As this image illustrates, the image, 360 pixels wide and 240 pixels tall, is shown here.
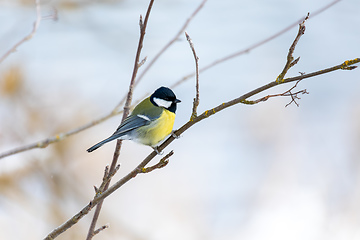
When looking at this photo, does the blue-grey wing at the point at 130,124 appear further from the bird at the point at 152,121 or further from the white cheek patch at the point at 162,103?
the white cheek patch at the point at 162,103

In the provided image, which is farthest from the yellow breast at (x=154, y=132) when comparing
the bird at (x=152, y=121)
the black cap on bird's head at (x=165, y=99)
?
the black cap on bird's head at (x=165, y=99)

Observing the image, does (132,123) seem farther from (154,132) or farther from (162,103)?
(162,103)

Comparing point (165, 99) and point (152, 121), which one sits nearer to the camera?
point (152, 121)

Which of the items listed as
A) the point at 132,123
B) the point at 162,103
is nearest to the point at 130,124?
the point at 132,123

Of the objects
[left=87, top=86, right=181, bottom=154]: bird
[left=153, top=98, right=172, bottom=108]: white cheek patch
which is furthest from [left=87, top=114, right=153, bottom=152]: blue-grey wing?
[left=153, top=98, right=172, bottom=108]: white cheek patch

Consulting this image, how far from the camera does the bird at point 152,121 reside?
7.71ft

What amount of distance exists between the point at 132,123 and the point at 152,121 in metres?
0.11

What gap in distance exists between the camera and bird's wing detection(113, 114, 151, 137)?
228 cm

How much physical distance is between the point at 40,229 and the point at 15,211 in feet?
0.88

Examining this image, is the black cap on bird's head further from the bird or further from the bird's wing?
the bird's wing

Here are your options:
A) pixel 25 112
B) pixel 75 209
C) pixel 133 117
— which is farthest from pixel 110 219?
pixel 133 117

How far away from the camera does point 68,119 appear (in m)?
4.04

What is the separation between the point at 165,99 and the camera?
2555 millimetres

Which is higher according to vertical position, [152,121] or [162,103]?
[162,103]
